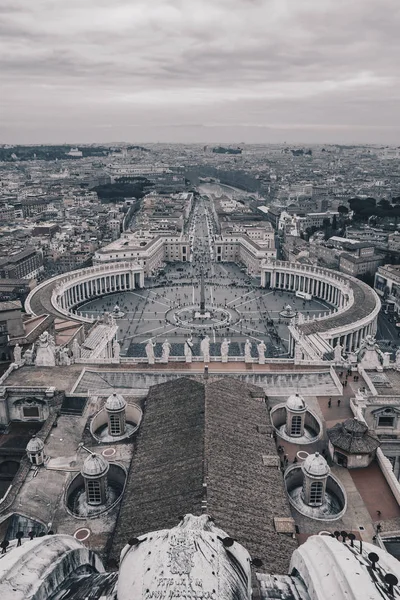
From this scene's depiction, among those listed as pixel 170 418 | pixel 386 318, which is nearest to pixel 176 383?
pixel 170 418

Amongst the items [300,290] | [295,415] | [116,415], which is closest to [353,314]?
[300,290]

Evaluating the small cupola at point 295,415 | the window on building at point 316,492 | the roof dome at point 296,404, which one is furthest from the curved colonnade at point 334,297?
the window on building at point 316,492

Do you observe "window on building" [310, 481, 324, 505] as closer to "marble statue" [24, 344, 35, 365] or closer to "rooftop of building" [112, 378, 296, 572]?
"rooftop of building" [112, 378, 296, 572]

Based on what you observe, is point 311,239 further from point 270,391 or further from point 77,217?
point 270,391

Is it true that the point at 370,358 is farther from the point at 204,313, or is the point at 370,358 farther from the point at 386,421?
the point at 204,313

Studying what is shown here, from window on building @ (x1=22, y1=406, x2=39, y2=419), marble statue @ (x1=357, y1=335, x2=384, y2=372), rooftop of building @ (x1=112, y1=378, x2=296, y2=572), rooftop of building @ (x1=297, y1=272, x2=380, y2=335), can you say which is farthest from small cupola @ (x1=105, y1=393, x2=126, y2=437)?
rooftop of building @ (x1=297, y1=272, x2=380, y2=335)

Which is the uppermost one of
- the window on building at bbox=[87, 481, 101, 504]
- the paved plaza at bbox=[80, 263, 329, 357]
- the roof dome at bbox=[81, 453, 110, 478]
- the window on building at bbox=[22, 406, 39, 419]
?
the roof dome at bbox=[81, 453, 110, 478]

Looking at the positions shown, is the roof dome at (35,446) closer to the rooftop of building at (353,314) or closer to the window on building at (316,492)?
the window on building at (316,492)
